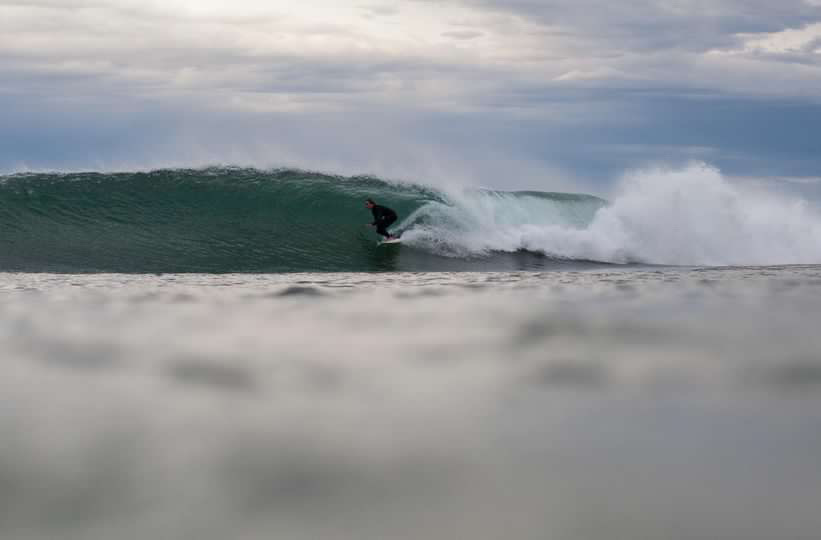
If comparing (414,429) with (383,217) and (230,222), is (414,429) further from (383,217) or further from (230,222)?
(230,222)

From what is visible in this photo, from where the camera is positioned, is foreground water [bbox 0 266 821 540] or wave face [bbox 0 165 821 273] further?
wave face [bbox 0 165 821 273]

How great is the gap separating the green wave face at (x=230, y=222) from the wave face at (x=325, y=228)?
35 mm

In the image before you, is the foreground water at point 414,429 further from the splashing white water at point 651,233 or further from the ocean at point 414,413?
the splashing white water at point 651,233

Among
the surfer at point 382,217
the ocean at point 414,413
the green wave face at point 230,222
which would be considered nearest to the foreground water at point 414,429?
the ocean at point 414,413

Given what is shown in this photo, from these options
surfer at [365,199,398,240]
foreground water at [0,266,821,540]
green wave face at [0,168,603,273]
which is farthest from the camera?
surfer at [365,199,398,240]

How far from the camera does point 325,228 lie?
16.3 meters

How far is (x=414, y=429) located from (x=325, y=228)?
14.0 metres

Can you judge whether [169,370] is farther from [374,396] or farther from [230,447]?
[230,447]

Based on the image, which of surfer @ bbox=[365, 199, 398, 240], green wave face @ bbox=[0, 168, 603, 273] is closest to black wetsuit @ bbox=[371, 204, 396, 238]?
surfer @ bbox=[365, 199, 398, 240]

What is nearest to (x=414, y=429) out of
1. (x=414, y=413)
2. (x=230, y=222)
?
(x=414, y=413)

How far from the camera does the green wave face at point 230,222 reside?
13977 mm

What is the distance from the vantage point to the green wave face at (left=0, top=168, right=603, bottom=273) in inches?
550

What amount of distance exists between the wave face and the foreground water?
9122mm

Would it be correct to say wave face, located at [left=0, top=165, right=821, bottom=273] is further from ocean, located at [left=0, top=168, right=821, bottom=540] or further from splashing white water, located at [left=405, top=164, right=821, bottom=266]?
ocean, located at [left=0, top=168, right=821, bottom=540]
